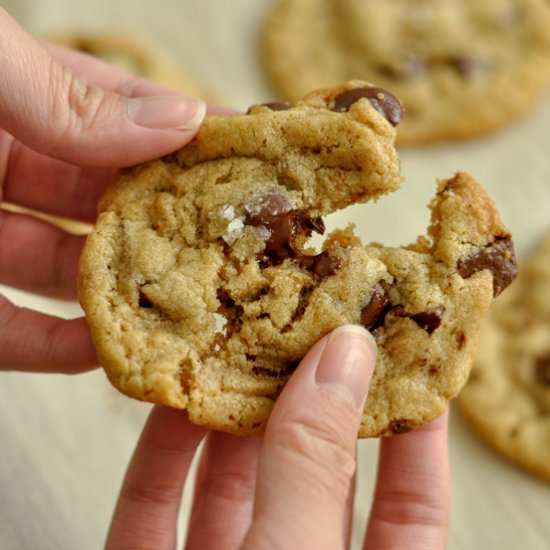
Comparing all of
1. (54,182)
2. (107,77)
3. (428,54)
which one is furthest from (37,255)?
(428,54)

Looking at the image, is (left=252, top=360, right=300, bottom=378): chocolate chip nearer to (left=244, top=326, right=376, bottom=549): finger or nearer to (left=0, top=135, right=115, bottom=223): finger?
(left=244, top=326, right=376, bottom=549): finger

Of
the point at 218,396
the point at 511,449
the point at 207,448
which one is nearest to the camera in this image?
the point at 218,396

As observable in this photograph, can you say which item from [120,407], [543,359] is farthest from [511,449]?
[120,407]

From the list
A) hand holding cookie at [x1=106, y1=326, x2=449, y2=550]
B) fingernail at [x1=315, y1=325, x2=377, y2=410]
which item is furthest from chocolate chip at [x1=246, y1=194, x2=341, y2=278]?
hand holding cookie at [x1=106, y1=326, x2=449, y2=550]

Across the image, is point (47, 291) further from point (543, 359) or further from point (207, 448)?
point (543, 359)

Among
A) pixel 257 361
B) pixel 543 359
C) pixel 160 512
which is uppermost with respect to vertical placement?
pixel 543 359
